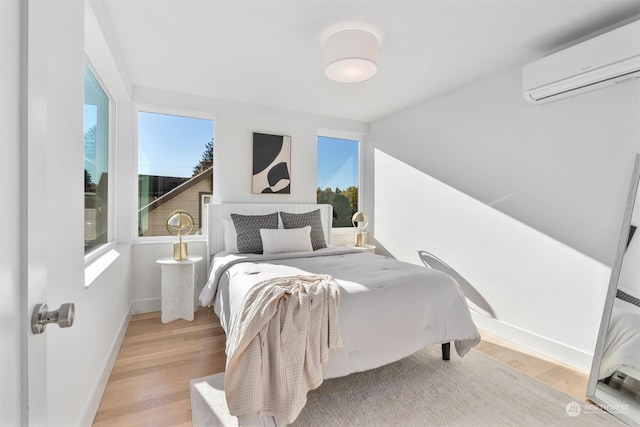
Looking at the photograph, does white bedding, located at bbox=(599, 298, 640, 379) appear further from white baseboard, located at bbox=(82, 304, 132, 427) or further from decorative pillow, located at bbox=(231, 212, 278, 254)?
white baseboard, located at bbox=(82, 304, 132, 427)

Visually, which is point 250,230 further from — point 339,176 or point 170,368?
point 339,176

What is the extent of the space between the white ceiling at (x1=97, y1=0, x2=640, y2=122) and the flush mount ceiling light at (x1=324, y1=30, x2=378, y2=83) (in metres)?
0.07

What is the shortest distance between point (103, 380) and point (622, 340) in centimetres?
340

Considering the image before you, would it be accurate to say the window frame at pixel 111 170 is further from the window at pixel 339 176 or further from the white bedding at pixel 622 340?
the white bedding at pixel 622 340

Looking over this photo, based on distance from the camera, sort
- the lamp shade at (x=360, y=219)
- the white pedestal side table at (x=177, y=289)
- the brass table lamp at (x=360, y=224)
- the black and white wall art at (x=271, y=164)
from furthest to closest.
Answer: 1. the lamp shade at (x=360, y=219)
2. the brass table lamp at (x=360, y=224)
3. the black and white wall art at (x=271, y=164)
4. the white pedestal side table at (x=177, y=289)

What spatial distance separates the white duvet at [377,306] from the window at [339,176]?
212cm

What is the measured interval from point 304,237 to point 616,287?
2543 millimetres

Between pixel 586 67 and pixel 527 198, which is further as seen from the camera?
pixel 527 198

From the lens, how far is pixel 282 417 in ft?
5.32

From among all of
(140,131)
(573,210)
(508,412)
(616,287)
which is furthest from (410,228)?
(140,131)

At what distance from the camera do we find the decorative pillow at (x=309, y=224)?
3621 mm

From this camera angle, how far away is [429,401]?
1962 millimetres

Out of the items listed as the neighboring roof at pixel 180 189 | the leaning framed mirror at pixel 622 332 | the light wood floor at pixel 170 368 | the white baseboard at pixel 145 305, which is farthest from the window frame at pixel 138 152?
the leaning framed mirror at pixel 622 332

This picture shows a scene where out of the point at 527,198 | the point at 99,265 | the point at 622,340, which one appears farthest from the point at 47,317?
the point at 527,198
